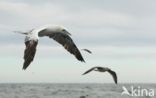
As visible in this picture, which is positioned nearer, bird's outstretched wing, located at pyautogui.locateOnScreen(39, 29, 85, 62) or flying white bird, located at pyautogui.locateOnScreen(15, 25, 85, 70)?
flying white bird, located at pyautogui.locateOnScreen(15, 25, 85, 70)

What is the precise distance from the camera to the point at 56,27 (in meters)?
14.8

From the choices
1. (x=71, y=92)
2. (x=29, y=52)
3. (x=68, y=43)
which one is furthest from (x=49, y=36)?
(x=71, y=92)

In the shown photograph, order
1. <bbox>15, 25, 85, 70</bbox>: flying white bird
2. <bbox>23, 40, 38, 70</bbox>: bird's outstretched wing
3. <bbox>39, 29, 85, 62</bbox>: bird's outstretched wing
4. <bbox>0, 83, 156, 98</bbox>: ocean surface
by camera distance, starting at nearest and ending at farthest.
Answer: <bbox>23, 40, 38, 70</bbox>: bird's outstretched wing → <bbox>15, 25, 85, 70</bbox>: flying white bird → <bbox>39, 29, 85, 62</bbox>: bird's outstretched wing → <bbox>0, 83, 156, 98</bbox>: ocean surface

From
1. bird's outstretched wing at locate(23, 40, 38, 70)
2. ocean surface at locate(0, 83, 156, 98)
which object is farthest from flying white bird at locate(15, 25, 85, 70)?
ocean surface at locate(0, 83, 156, 98)

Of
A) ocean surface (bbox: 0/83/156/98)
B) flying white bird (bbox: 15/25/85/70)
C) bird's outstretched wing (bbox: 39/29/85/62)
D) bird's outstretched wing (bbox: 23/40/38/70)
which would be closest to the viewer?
bird's outstretched wing (bbox: 23/40/38/70)

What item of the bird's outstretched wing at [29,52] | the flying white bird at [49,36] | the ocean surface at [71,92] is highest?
the ocean surface at [71,92]

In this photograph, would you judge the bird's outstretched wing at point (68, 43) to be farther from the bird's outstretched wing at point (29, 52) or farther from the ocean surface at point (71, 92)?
the ocean surface at point (71, 92)

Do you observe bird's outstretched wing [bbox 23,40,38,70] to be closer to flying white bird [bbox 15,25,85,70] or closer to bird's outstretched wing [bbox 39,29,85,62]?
flying white bird [bbox 15,25,85,70]

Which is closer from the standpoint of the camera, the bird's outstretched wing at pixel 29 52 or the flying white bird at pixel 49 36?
the bird's outstretched wing at pixel 29 52

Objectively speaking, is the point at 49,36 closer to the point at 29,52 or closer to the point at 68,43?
the point at 68,43

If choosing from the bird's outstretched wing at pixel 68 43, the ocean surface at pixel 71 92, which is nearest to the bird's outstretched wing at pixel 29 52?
the bird's outstretched wing at pixel 68 43

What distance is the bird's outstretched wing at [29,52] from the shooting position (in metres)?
11.9

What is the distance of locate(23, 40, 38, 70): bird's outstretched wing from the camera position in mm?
11930

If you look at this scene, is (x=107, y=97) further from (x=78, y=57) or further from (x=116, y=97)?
(x=78, y=57)
